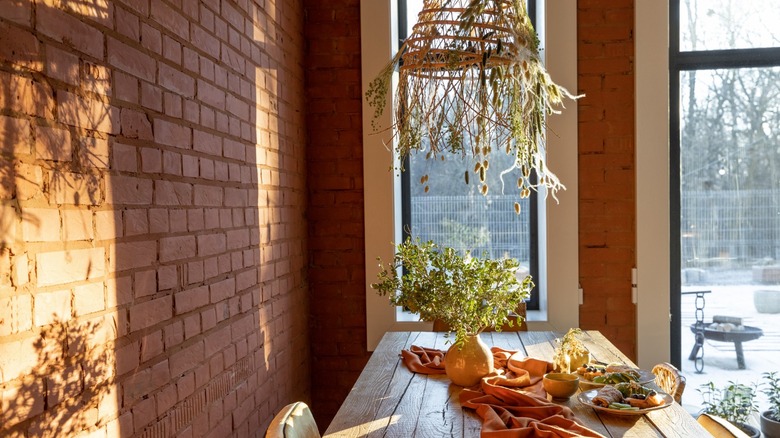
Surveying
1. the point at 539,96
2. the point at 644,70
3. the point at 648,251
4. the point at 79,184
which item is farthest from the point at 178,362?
the point at 644,70

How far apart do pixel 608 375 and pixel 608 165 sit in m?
1.68

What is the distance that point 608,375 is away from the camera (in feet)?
7.34

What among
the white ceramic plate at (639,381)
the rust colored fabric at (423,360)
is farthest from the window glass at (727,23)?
the rust colored fabric at (423,360)

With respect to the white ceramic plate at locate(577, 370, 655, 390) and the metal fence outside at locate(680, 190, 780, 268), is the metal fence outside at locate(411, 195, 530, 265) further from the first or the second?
Answer: the white ceramic plate at locate(577, 370, 655, 390)

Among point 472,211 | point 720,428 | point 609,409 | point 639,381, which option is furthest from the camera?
point 472,211

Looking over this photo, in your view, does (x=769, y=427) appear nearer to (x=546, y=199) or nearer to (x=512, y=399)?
(x=546, y=199)

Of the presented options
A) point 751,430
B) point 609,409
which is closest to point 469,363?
point 609,409

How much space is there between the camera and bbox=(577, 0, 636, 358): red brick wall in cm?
364

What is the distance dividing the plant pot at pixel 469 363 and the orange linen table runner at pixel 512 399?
0.09 feet

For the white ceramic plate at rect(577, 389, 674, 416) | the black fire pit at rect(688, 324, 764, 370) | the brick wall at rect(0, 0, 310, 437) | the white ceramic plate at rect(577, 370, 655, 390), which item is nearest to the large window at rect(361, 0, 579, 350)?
the brick wall at rect(0, 0, 310, 437)

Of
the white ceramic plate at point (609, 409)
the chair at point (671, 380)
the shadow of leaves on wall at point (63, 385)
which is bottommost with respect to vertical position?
the chair at point (671, 380)

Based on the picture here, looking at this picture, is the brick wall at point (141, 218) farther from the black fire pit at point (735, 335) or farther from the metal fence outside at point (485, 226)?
the black fire pit at point (735, 335)

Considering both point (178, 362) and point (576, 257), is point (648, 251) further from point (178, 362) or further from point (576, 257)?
point (178, 362)

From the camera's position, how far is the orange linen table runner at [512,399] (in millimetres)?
1752
